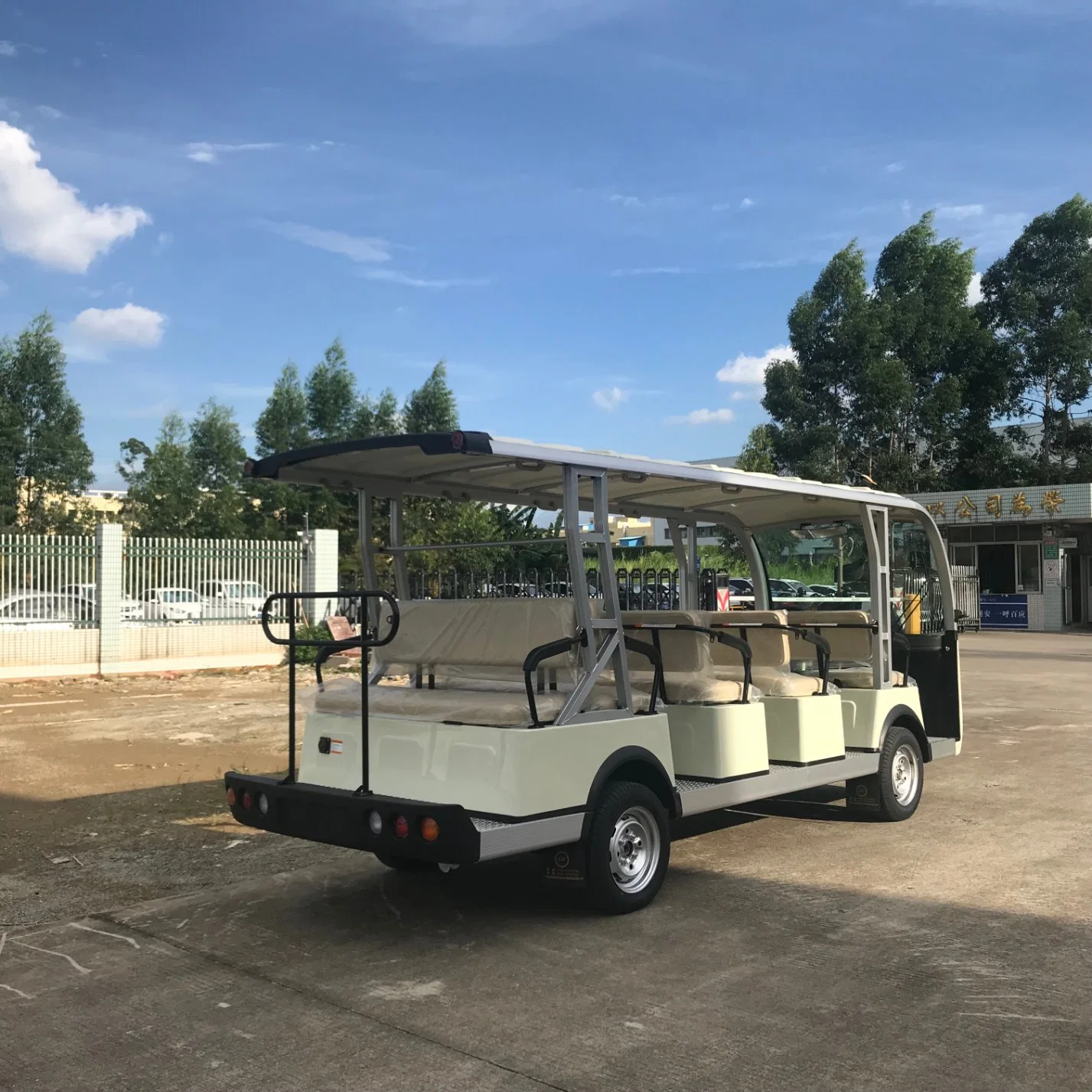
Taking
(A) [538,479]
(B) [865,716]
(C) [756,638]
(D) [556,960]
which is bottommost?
(D) [556,960]

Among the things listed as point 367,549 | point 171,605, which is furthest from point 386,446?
point 171,605

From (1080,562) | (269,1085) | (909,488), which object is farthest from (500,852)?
(909,488)

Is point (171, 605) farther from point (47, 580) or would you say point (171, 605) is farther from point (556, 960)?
point (556, 960)

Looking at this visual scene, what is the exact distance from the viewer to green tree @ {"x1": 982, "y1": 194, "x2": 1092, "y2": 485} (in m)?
40.5

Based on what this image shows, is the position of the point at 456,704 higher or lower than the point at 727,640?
lower

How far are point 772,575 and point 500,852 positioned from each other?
4770mm

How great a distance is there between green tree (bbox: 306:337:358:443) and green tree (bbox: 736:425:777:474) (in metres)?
16.1

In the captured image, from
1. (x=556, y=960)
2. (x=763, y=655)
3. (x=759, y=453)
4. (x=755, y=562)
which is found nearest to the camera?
(x=556, y=960)

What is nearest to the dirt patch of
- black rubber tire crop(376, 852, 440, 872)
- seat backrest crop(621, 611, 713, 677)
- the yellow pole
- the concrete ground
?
the concrete ground

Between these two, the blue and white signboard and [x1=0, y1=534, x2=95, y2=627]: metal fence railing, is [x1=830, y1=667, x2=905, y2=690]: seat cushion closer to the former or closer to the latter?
[x1=0, y1=534, x2=95, y2=627]: metal fence railing

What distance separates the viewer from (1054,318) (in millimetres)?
41281

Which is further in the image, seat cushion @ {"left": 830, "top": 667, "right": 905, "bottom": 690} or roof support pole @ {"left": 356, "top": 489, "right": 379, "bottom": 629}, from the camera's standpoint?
seat cushion @ {"left": 830, "top": 667, "right": 905, "bottom": 690}

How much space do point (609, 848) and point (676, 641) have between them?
1491 millimetres

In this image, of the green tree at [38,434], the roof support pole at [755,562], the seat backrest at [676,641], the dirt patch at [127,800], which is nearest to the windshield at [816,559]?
the roof support pole at [755,562]
